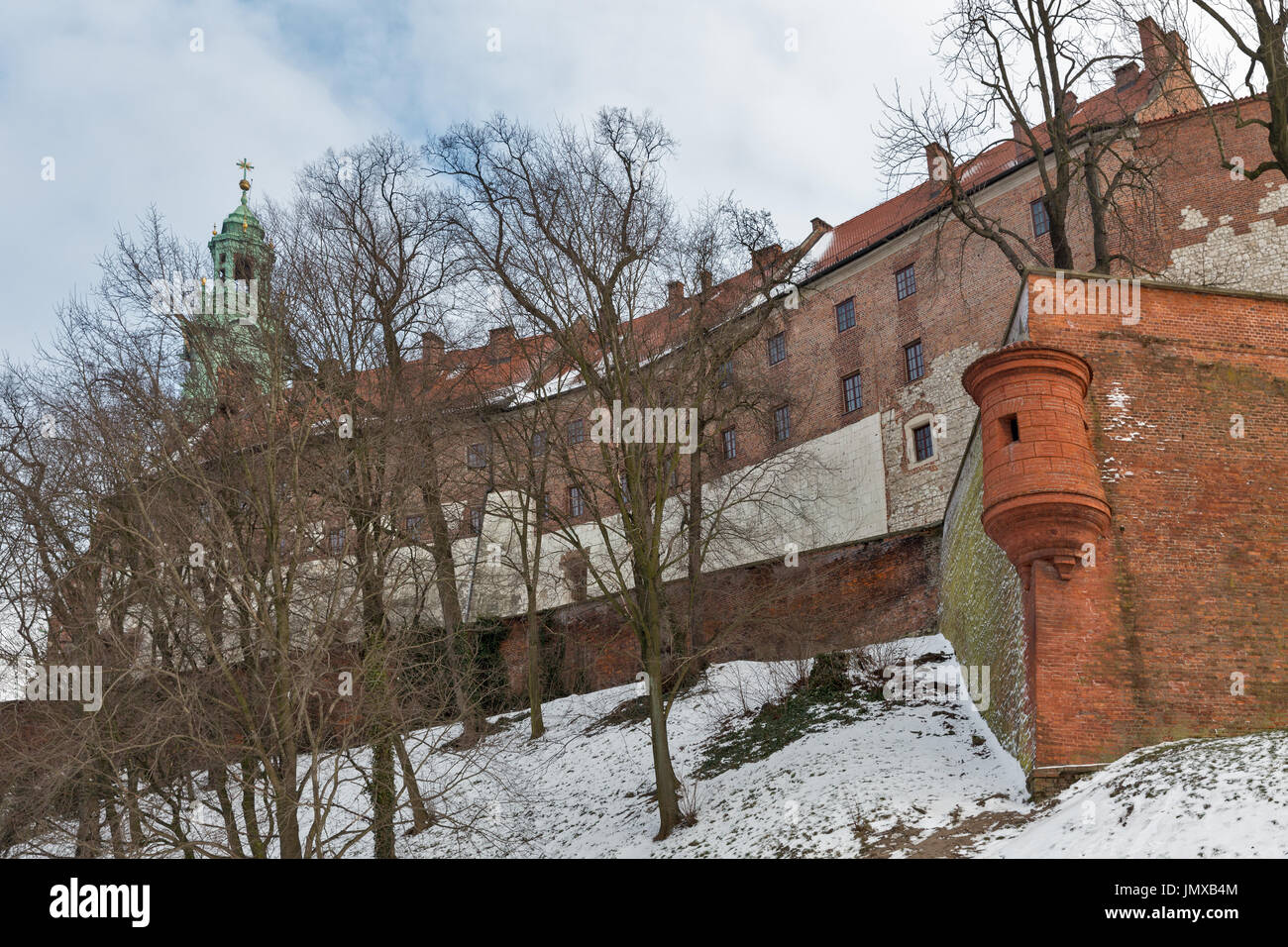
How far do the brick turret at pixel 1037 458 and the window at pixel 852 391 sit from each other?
1995 centimetres

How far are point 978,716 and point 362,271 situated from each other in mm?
12013

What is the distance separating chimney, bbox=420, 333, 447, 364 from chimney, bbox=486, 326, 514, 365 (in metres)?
1.32

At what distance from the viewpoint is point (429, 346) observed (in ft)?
71.2

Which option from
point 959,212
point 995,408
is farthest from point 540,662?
point 995,408

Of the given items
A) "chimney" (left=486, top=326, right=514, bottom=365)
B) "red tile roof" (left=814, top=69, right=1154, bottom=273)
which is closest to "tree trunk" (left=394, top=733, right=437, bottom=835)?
"chimney" (left=486, top=326, right=514, bottom=365)

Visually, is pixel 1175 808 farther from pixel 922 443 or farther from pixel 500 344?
pixel 922 443

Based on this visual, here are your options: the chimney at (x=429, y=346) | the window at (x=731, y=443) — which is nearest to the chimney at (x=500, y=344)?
the chimney at (x=429, y=346)

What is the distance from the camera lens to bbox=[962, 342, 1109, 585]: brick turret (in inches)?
550

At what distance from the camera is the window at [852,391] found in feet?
115

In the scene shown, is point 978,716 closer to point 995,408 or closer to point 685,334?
point 995,408

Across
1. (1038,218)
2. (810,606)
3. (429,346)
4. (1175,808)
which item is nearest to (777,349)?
(1038,218)

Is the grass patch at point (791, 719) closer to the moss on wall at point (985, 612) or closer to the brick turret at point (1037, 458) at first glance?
the moss on wall at point (985, 612)

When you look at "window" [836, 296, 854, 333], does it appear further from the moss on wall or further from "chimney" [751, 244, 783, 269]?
the moss on wall
